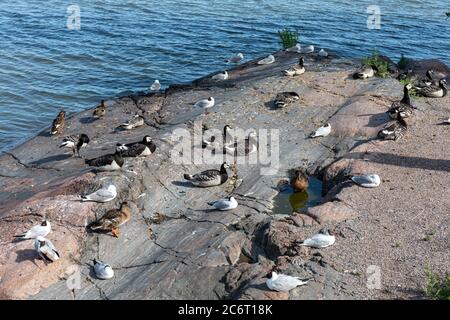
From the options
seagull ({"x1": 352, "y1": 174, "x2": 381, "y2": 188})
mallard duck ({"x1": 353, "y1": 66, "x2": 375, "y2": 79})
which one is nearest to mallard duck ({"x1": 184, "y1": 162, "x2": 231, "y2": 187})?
seagull ({"x1": 352, "y1": 174, "x2": 381, "y2": 188})

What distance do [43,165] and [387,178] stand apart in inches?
431

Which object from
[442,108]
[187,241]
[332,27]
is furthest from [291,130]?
[332,27]

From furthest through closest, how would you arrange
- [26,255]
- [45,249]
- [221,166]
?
[221,166] → [26,255] → [45,249]

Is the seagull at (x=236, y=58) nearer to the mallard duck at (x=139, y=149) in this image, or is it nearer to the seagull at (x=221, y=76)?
the seagull at (x=221, y=76)

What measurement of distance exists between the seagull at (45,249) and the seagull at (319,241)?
5.82m

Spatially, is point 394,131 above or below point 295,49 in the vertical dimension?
below

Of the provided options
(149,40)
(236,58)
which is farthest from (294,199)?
(149,40)

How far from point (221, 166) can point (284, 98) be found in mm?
5382

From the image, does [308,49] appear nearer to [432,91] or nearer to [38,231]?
[432,91]

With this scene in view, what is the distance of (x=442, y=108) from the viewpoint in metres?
22.4

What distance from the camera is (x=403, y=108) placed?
68.9 feet

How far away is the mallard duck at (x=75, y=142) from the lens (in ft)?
67.4
